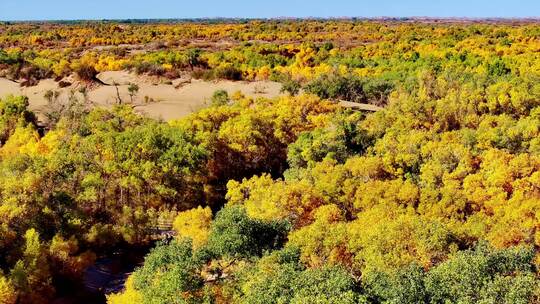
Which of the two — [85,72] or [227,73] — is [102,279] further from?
[85,72]

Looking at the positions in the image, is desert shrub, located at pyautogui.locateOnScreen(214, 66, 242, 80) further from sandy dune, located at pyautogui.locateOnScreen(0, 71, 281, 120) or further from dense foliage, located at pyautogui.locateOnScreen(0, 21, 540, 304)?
dense foliage, located at pyautogui.locateOnScreen(0, 21, 540, 304)

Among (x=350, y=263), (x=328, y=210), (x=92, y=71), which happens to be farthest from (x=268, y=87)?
(x=350, y=263)

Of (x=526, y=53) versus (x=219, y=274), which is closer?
(x=219, y=274)

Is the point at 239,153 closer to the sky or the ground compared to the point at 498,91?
closer to the ground

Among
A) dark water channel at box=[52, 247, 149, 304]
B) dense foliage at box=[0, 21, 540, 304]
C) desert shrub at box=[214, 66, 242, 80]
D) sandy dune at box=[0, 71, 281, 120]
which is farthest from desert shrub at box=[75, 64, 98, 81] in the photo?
dark water channel at box=[52, 247, 149, 304]

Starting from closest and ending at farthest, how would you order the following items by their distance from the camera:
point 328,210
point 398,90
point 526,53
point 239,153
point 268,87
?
point 328,210, point 239,153, point 398,90, point 268,87, point 526,53

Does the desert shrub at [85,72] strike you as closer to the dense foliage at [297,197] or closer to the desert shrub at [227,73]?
the desert shrub at [227,73]

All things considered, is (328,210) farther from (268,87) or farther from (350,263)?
(268,87)

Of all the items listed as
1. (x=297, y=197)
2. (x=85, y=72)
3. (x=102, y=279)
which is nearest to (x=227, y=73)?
(x=85, y=72)

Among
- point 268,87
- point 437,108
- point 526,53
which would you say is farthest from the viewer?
point 526,53
